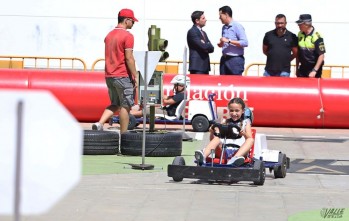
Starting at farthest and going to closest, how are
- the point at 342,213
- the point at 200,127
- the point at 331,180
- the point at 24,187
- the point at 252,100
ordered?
the point at 252,100
the point at 200,127
the point at 331,180
the point at 342,213
the point at 24,187

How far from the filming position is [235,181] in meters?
12.0

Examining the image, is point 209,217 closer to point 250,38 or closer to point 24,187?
point 24,187

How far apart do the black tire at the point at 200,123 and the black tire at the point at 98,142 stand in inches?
170

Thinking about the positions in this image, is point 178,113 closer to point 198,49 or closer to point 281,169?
point 198,49

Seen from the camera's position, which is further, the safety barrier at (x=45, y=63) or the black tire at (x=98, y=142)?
the safety barrier at (x=45, y=63)

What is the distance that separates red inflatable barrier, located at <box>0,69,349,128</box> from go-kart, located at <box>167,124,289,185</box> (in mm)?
8429

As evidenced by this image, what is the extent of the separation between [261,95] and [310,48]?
1.28m

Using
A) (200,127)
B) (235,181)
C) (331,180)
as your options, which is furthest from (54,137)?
(200,127)

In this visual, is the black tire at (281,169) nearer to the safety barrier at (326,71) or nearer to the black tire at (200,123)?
the black tire at (200,123)

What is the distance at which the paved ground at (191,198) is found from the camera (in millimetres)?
9516

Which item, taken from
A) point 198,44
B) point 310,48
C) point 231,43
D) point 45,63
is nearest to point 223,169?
point 231,43

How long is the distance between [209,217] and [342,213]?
126 cm

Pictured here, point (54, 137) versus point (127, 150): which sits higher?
point (54, 137)

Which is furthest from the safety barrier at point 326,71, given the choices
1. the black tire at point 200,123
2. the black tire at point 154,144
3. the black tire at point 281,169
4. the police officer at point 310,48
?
the black tire at point 281,169
